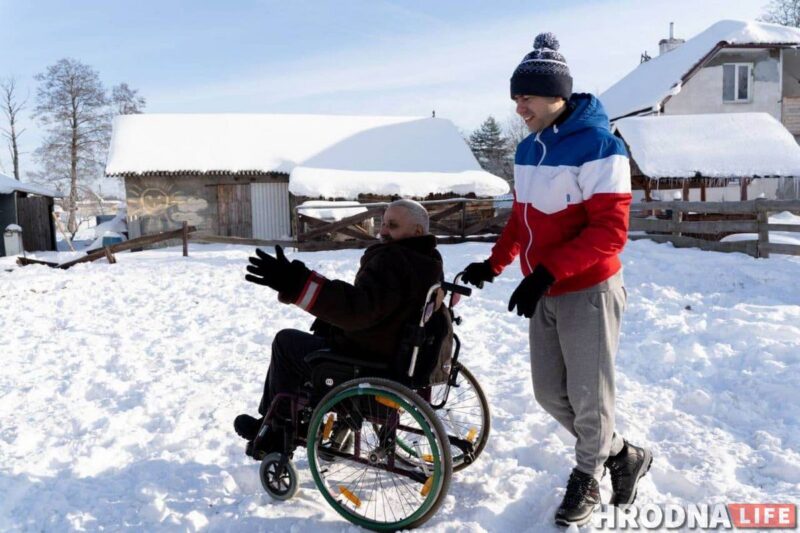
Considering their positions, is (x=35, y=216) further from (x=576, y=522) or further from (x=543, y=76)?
(x=576, y=522)

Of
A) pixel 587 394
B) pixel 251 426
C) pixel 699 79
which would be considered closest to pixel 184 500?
pixel 251 426

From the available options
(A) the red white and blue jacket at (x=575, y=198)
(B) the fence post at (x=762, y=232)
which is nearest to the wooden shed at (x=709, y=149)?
(B) the fence post at (x=762, y=232)

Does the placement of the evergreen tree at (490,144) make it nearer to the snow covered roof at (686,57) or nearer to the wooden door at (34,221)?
the snow covered roof at (686,57)

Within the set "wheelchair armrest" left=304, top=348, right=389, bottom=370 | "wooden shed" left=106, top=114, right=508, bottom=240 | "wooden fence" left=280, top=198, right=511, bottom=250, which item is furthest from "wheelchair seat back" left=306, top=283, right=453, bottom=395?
"wooden shed" left=106, top=114, right=508, bottom=240

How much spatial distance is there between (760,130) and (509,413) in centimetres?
1711

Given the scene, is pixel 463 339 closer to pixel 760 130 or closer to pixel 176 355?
pixel 176 355

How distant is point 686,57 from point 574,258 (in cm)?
2512

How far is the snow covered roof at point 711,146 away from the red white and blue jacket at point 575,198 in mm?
14496

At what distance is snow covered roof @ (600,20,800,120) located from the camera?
22203mm

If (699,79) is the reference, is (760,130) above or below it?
below

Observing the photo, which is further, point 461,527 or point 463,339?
point 463,339

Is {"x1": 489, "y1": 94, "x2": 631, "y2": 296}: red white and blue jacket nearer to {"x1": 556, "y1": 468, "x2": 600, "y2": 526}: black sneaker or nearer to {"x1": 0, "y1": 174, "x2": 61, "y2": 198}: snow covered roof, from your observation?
{"x1": 556, "y1": 468, "x2": 600, "y2": 526}: black sneaker

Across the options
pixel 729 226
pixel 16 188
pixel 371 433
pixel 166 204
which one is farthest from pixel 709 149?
pixel 16 188

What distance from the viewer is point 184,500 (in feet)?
9.20
